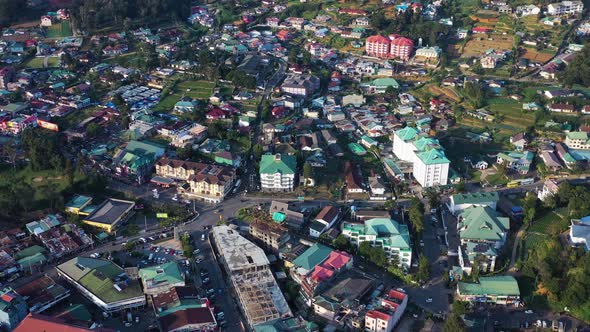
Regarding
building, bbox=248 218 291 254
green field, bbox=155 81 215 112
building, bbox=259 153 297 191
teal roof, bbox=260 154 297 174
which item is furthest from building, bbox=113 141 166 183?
building, bbox=248 218 291 254

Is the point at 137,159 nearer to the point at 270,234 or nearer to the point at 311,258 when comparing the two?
the point at 270,234

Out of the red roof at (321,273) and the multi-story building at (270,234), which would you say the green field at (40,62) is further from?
the red roof at (321,273)

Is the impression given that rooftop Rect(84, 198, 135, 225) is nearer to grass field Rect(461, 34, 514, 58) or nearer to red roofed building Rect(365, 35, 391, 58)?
red roofed building Rect(365, 35, 391, 58)

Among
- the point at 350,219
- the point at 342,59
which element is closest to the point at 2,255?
the point at 350,219

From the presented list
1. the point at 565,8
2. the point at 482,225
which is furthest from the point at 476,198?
the point at 565,8

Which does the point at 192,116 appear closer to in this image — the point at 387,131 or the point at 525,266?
the point at 387,131
